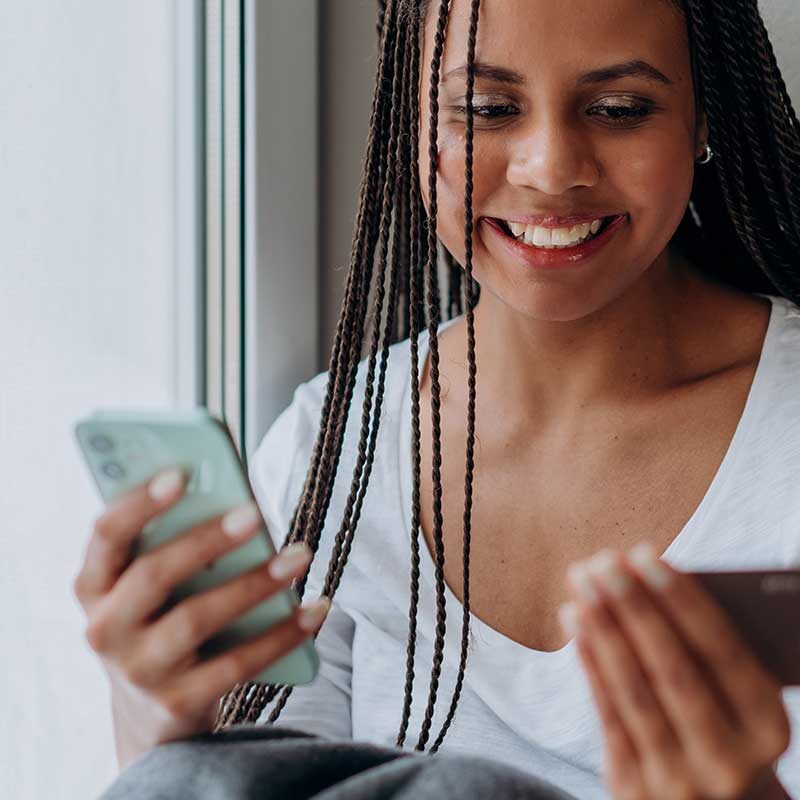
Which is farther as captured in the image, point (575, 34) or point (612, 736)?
point (575, 34)

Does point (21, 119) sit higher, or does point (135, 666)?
point (21, 119)

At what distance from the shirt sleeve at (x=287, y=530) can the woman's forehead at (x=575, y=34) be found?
0.40m

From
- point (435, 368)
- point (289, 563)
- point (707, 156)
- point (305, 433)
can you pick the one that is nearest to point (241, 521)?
point (289, 563)

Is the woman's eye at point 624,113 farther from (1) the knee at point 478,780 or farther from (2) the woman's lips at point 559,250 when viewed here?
(1) the knee at point 478,780

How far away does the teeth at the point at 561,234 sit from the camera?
0.95m

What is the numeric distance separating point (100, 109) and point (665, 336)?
1.85 feet

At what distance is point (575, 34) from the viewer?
870 millimetres

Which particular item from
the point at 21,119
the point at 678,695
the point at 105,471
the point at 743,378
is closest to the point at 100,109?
the point at 21,119

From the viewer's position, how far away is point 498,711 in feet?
3.33

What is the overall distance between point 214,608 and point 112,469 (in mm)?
98

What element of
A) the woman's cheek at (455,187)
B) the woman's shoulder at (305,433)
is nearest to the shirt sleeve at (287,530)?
the woman's shoulder at (305,433)

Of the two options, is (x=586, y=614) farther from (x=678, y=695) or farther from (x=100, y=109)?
(x=100, y=109)

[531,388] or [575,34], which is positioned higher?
[575,34]

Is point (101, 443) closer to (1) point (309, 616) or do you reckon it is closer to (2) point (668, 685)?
(1) point (309, 616)
